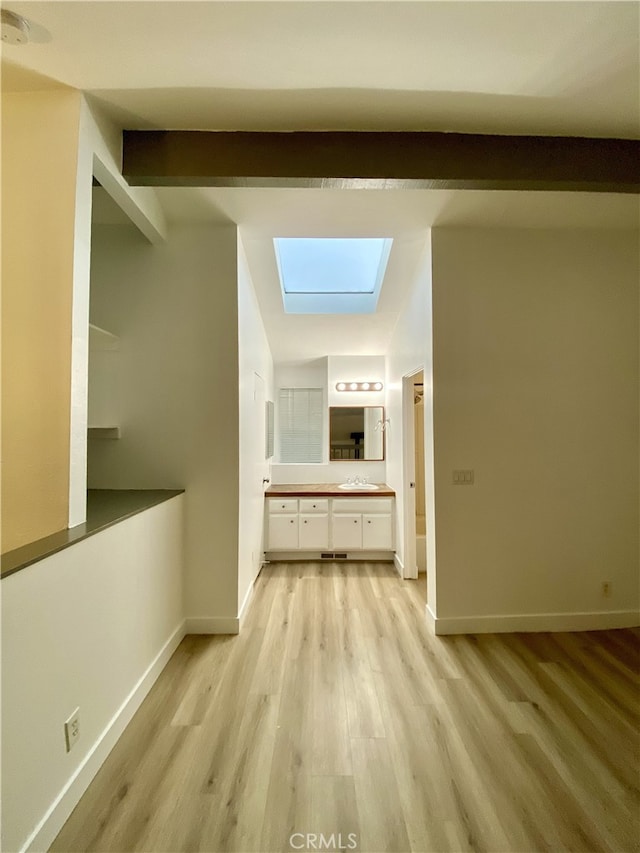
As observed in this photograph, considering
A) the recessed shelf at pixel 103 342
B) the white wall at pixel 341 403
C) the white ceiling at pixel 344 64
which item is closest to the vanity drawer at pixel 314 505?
the white wall at pixel 341 403

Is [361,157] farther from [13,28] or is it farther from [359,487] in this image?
[359,487]

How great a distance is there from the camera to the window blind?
15.8 ft

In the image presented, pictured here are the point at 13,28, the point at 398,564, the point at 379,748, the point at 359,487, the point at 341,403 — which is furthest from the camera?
the point at 341,403

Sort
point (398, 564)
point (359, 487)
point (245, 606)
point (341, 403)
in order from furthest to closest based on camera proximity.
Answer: point (341, 403)
point (359, 487)
point (398, 564)
point (245, 606)

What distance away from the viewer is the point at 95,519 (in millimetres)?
1667

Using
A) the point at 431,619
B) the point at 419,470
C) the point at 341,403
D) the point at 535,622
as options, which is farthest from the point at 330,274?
the point at 535,622

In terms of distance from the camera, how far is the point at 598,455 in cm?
263

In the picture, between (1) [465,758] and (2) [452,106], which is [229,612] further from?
(2) [452,106]

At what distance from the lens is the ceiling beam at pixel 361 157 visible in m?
1.89

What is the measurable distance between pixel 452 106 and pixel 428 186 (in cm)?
35

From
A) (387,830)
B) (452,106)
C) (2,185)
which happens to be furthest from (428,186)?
(387,830)

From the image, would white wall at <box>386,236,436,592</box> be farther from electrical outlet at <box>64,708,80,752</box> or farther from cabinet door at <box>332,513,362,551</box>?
electrical outlet at <box>64,708,80,752</box>

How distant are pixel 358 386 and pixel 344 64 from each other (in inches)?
132

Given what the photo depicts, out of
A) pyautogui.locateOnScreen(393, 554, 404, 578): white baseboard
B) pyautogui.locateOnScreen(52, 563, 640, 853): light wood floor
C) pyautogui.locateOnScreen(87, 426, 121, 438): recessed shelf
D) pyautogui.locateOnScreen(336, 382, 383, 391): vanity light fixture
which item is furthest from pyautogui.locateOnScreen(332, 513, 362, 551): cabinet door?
pyautogui.locateOnScreen(87, 426, 121, 438): recessed shelf
